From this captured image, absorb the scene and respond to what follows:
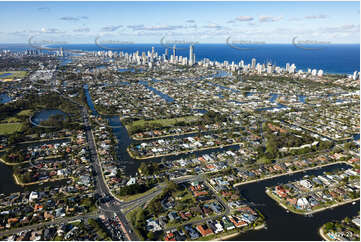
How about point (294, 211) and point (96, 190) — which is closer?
point (294, 211)

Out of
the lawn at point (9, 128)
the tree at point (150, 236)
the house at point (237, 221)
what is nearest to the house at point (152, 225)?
the tree at point (150, 236)

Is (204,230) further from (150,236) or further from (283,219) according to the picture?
(283,219)

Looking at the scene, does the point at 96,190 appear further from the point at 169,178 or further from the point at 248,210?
the point at 248,210

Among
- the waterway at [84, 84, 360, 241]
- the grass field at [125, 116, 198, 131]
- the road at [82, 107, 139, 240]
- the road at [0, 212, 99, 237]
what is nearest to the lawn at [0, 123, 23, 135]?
the road at [82, 107, 139, 240]

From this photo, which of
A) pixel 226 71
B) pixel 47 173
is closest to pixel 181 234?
pixel 47 173

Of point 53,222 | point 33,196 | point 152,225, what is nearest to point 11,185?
point 33,196

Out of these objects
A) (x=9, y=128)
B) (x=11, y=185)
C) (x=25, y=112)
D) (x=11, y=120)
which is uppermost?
(x=25, y=112)

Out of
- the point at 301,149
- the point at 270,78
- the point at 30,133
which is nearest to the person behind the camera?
the point at 301,149

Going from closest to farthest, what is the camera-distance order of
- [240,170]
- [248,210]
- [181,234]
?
1. [181,234]
2. [248,210]
3. [240,170]
